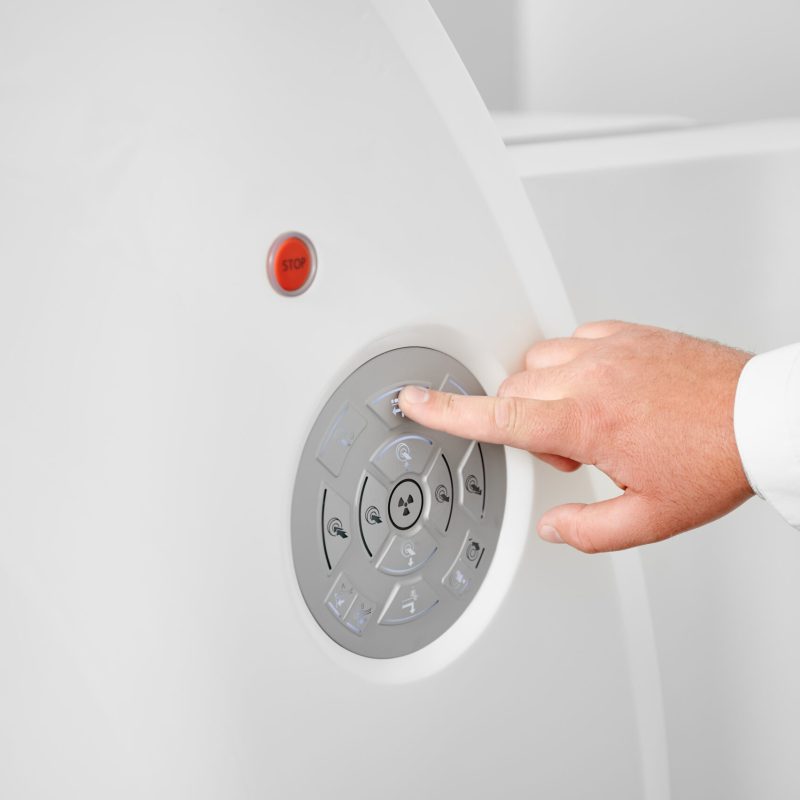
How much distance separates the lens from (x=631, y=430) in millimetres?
430

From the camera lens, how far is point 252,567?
33 cm

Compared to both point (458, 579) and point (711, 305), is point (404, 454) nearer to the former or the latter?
point (458, 579)

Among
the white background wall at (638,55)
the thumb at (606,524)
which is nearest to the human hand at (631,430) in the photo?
the thumb at (606,524)

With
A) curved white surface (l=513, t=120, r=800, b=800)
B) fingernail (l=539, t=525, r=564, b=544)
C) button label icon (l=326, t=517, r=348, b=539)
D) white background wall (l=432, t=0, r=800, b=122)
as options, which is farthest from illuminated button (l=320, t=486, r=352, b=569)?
white background wall (l=432, t=0, r=800, b=122)

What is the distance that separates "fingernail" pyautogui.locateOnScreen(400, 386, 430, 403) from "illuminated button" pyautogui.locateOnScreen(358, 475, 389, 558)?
35 millimetres

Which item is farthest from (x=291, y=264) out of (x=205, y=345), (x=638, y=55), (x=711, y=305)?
(x=638, y=55)

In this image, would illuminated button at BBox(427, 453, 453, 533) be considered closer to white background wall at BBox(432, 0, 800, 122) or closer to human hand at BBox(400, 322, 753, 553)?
human hand at BBox(400, 322, 753, 553)

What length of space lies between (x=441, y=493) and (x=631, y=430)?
9 cm

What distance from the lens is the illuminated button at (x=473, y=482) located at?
43 centimetres

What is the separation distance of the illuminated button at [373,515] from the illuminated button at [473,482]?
45 mm

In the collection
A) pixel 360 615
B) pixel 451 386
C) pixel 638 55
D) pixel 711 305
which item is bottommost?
pixel 360 615

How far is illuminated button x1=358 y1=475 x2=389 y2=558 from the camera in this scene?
39 cm

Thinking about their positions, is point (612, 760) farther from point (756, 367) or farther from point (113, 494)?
point (113, 494)

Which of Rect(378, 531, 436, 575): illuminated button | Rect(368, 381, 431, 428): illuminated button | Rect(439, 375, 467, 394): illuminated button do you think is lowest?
Rect(378, 531, 436, 575): illuminated button
